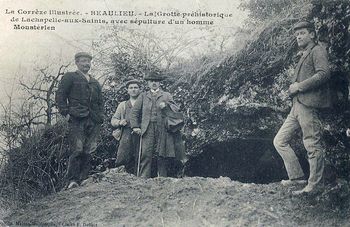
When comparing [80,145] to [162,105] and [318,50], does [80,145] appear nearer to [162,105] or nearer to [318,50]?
[162,105]

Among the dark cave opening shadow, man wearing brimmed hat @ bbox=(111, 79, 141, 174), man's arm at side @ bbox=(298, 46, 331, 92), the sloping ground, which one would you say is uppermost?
man's arm at side @ bbox=(298, 46, 331, 92)

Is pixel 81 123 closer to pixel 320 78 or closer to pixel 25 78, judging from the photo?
pixel 25 78

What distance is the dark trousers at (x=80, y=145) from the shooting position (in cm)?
538

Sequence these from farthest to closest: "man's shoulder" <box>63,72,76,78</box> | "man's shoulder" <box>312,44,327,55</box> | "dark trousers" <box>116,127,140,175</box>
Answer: "dark trousers" <box>116,127,140,175</box>, "man's shoulder" <box>63,72,76,78</box>, "man's shoulder" <box>312,44,327,55</box>

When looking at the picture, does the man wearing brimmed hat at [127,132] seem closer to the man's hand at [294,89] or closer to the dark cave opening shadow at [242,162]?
the dark cave opening shadow at [242,162]

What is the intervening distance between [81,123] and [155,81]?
46.4 inches

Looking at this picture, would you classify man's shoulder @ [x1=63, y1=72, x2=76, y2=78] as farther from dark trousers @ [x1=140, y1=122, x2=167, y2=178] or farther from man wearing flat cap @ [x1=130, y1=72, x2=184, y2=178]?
dark trousers @ [x1=140, y1=122, x2=167, y2=178]

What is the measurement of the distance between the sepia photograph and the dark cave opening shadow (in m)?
0.02

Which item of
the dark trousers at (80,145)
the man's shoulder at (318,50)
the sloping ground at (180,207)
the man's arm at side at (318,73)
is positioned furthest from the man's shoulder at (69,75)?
the man's shoulder at (318,50)

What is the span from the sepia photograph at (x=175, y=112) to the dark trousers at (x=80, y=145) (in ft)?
0.05

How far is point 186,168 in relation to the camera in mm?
6422

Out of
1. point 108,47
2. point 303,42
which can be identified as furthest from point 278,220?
point 108,47

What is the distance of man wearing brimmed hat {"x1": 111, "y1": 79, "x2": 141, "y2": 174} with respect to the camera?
5.95m

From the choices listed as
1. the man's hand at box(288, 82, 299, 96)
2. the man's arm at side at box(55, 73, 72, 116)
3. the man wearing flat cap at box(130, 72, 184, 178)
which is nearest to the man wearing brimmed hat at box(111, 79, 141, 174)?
the man wearing flat cap at box(130, 72, 184, 178)
